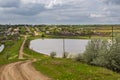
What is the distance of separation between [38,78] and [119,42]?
62.6 ft

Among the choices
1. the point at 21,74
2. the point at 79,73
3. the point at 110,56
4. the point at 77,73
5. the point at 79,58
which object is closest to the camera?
the point at 79,73

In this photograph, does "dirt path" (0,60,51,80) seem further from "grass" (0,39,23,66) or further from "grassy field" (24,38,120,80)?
"grass" (0,39,23,66)

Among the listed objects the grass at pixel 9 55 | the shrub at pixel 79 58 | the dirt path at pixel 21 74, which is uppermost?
the dirt path at pixel 21 74

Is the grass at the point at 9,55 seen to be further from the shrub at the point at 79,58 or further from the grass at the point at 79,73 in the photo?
the grass at the point at 79,73

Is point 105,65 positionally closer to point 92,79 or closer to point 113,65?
point 113,65

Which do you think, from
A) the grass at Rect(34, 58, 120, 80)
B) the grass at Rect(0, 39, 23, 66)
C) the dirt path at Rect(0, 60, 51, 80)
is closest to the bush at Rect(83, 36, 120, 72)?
the grass at Rect(34, 58, 120, 80)

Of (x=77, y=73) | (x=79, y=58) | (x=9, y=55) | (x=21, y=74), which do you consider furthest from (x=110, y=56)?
(x=9, y=55)

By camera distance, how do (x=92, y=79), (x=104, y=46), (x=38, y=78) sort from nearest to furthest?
(x=92, y=79)
(x=38, y=78)
(x=104, y=46)

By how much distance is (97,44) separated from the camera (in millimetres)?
51844

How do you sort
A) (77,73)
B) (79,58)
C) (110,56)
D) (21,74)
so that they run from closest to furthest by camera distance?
(77,73), (21,74), (110,56), (79,58)

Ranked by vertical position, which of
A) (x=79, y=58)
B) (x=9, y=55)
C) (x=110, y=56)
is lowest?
(x=9, y=55)

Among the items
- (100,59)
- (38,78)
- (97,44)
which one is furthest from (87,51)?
(38,78)

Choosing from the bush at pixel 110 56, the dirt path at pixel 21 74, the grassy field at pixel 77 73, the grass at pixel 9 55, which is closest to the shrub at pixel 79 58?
the bush at pixel 110 56

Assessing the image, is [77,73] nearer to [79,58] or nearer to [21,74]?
[21,74]
